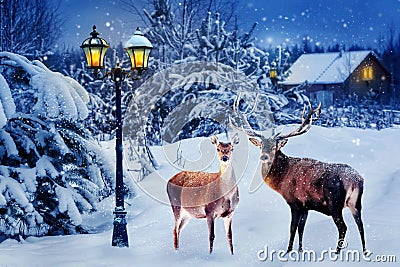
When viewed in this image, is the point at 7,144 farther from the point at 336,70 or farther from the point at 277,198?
the point at 336,70

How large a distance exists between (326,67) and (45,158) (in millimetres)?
34446

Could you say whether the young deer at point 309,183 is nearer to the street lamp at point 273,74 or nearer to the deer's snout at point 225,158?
the deer's snout at point 225,158

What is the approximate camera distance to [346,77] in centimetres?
3816

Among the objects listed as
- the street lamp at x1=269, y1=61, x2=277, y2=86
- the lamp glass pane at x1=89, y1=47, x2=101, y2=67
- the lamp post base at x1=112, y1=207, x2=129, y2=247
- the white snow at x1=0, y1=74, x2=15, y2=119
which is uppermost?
the street lamp at x1=269, y1=61, x2=277, y2=86

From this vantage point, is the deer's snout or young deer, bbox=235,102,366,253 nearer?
young deer, bbox=235,102,366,253

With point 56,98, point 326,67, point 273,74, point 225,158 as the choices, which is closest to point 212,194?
point 225,158

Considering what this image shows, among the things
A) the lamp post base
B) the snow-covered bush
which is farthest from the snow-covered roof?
the lamp post base

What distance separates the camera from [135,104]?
17141mm

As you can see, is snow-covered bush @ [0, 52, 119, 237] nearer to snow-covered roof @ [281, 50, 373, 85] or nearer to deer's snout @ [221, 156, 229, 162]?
deer's snout @ [221, 156, 229, 162]

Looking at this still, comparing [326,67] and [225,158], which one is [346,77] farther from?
[225,158]

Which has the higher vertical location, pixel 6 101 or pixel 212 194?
pixel 6 101

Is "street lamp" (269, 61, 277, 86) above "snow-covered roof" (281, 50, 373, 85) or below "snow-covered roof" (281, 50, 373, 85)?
below

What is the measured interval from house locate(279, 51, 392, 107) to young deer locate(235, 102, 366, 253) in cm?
3136

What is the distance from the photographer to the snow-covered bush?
28.9ft
